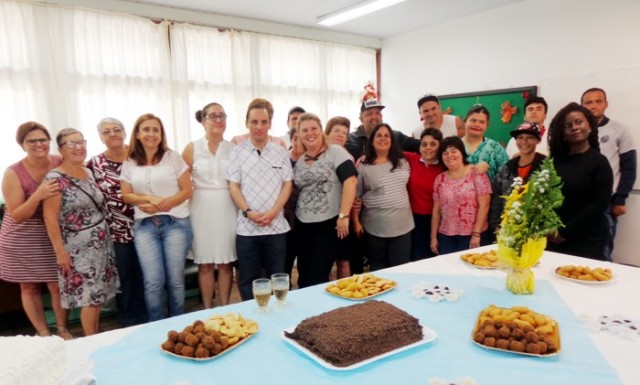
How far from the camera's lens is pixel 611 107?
4.03 meters

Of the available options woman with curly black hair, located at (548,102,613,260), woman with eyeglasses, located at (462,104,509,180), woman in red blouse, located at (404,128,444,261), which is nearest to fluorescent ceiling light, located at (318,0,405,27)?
woman with eyeglasses, located at (462,104,509,180)

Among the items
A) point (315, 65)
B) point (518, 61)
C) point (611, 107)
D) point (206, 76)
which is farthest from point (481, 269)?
point (315, 65)

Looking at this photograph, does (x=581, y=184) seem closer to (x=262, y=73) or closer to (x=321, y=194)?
(x=321, y=194)

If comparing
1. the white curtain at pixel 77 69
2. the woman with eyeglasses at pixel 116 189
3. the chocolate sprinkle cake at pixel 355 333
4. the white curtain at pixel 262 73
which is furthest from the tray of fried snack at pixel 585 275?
the white curtain at pixel 77 69

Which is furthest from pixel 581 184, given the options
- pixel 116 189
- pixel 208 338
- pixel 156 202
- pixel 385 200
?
Result: pixel 116 189

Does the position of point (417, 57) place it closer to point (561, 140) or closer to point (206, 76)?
point (206, 76)

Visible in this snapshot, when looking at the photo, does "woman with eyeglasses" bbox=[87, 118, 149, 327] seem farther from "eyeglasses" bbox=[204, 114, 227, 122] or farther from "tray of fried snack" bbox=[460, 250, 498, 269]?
"tray of fried snack" bbox=[460, 250, 498, 269]

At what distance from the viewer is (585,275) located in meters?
1.67

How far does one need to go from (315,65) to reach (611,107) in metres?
3.60

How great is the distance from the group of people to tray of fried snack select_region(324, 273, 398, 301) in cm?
100

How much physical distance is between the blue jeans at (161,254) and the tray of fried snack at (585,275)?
2.06m

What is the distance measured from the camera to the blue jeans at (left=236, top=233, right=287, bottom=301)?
2574mm

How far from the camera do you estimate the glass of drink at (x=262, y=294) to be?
1.42m

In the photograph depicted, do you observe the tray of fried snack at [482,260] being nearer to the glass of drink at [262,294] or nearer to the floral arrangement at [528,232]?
the floral arrangement at [528,232]
